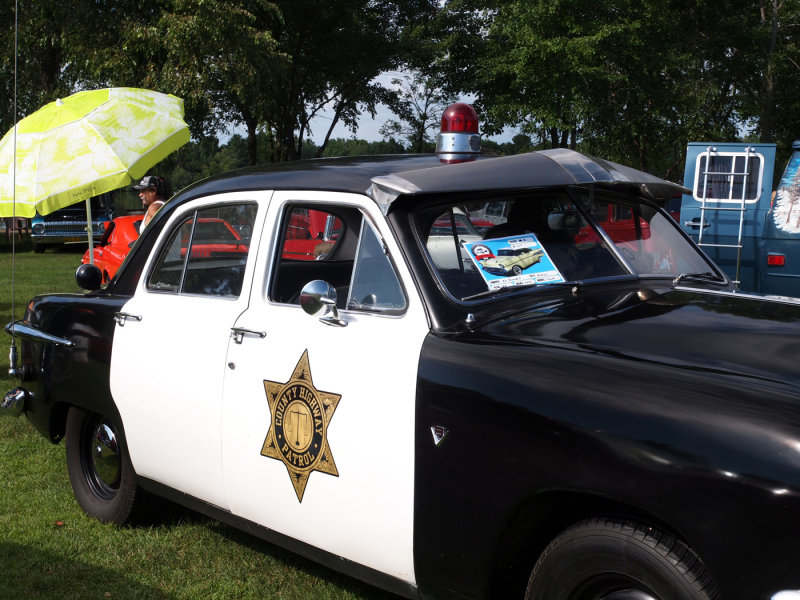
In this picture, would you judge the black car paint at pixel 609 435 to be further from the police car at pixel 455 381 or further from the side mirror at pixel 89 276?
the side mirror at pixel 89 276

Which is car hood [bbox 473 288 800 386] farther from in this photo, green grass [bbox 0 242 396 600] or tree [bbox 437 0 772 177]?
tree [bbox 437 0 772 177]

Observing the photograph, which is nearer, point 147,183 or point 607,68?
point 147,183

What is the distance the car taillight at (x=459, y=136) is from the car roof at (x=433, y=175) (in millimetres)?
73

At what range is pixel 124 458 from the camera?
Answer: 4.27 meters

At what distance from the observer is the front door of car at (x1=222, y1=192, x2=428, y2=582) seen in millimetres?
2922

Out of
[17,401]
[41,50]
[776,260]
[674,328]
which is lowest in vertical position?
[17,401]

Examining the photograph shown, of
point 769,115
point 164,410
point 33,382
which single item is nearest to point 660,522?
point 164,410

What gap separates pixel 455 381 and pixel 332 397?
1.86ft

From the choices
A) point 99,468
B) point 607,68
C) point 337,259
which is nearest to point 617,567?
point 337,259

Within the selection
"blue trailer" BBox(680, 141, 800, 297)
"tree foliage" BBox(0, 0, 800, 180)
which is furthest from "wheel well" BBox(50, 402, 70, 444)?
"tree foliage" BBox(0, 0, 800, 180)

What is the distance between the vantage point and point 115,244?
12.2 metres

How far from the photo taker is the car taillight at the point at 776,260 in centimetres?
1019

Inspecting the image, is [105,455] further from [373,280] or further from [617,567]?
[617,567]

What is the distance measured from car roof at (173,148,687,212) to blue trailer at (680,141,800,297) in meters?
6.98
